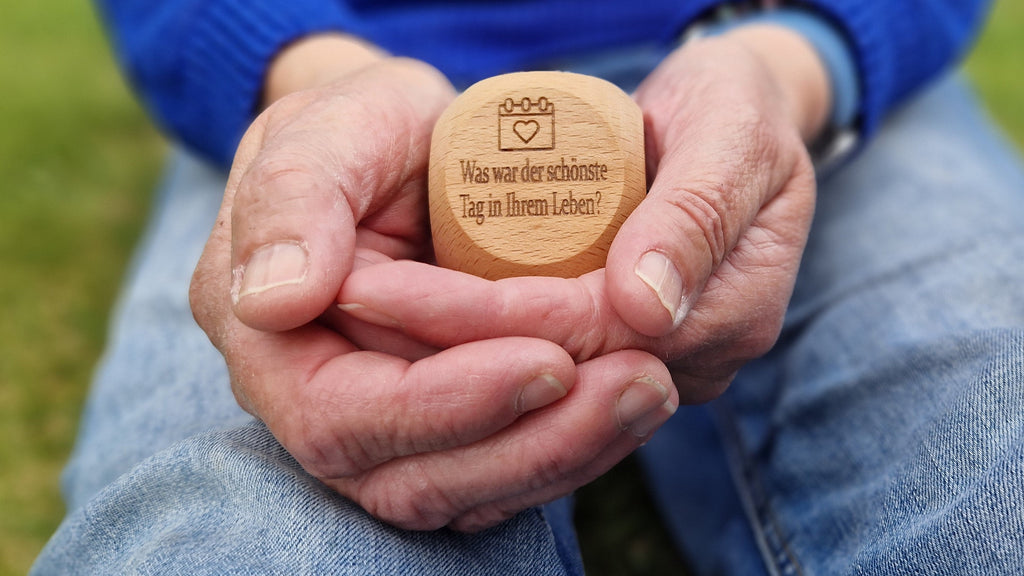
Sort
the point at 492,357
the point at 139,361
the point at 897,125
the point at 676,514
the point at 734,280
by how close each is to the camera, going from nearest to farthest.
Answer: the point at 492,357 < the point at 734,280 < the point at 139,361 < the point at 676,514 < the point at 897,125

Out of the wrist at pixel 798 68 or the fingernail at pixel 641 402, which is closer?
the fingernail at pixel 641 402

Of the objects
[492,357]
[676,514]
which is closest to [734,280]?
[492,357]

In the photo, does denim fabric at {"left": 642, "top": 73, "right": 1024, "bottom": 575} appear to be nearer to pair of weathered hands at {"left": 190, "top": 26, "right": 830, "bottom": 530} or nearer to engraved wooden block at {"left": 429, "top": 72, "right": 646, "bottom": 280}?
pair of weathered hands at {"left": 190, "top": 26, "right": 830, "bottom": 530}

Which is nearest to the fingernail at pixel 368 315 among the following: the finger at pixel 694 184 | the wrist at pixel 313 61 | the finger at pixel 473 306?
the finger at pixel 473 306

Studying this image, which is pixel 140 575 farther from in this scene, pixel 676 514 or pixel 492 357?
pixel 676 514

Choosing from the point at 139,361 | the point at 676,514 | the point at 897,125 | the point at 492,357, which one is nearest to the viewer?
the point at 492,357

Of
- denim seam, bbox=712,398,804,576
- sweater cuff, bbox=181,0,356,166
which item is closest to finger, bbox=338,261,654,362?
denim seam, bbox=712,398,804,576

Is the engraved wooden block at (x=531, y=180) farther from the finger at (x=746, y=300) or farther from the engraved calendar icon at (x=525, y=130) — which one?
the finger at (x=746, y=300)

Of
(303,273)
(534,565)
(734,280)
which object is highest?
(303,273)

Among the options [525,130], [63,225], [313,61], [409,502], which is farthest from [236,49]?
[63,225]
